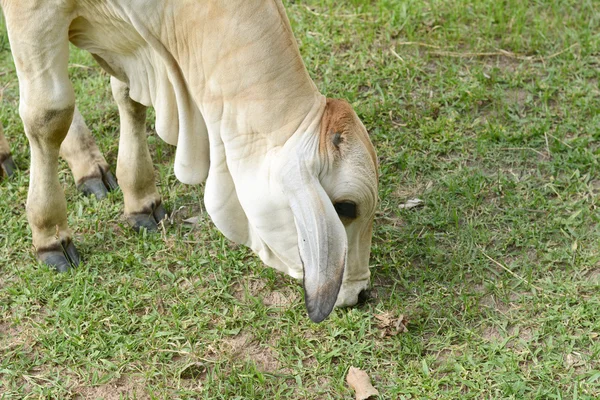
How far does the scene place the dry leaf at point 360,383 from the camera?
131 inches

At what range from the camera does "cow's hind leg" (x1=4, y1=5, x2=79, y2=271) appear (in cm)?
341

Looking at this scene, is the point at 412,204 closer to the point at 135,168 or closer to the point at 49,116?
the point at 135,168

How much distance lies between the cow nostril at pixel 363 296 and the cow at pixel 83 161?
4.93ft

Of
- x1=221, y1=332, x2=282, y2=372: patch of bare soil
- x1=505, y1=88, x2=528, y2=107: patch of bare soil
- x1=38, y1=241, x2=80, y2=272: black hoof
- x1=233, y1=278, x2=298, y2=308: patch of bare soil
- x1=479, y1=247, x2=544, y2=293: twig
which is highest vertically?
x1=38, y1=241, x2=80, y2=272: black hoof

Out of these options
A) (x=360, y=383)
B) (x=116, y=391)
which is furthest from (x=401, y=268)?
(x=116, y=391)

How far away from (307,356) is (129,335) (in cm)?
73

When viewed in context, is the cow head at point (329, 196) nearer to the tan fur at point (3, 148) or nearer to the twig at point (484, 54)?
the tan fur at point (3, 148)

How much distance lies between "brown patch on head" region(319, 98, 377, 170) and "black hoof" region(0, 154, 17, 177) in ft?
7.00

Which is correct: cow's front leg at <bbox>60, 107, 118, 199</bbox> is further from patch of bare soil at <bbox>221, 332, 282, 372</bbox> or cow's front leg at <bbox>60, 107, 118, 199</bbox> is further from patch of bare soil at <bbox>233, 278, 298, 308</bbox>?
patch of bare soil at <bbox>221, 332, 282, 372</bbox>

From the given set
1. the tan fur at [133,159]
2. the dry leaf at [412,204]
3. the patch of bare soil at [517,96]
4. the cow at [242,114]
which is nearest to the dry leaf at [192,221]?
the tan fur at [133,159]

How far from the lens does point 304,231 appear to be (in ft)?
9.75

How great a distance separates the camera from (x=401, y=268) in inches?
154

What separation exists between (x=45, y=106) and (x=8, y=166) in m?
1.13

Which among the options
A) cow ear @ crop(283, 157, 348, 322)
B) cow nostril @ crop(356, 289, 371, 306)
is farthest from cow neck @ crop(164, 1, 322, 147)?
cow nostril @ crop(356, 289, 371, 306)
